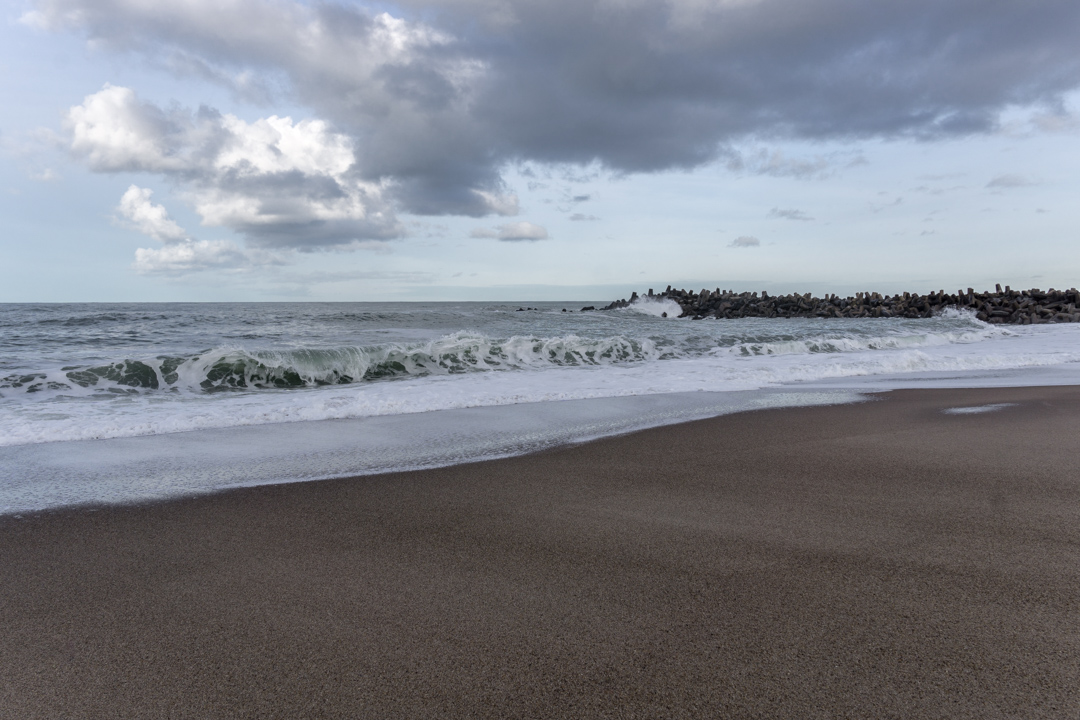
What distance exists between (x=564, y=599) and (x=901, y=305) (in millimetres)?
31812

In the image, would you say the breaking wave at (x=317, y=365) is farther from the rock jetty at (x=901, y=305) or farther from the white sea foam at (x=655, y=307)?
the white sea foam at (x=655, y=307)

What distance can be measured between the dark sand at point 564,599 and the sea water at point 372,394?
103 centimetres

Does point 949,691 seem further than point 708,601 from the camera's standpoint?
No

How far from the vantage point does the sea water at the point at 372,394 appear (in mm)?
4500

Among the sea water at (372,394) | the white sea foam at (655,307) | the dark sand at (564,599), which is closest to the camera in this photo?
the dark sand at (564,599)

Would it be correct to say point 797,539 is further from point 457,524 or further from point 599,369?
point 599,369

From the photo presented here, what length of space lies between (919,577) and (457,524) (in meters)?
1.99

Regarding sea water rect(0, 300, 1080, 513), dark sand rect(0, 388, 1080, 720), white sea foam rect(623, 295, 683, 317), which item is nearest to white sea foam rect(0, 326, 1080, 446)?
sea water rect(0, 300, 1080, 513)

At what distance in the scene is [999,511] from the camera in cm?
311

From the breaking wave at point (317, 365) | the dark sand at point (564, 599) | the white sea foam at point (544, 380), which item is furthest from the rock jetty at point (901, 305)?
the dark sand at point (564, 599)

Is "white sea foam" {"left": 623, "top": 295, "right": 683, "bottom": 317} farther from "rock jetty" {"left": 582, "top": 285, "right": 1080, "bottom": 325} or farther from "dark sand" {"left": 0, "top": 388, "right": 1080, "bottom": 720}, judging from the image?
"dark sand" {"left": 0, "top": 388, "right": 1080, "bottom": 720}

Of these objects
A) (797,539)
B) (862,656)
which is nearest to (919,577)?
(797,539)

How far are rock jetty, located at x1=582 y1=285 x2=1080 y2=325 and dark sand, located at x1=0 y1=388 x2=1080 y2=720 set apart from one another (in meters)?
26.4

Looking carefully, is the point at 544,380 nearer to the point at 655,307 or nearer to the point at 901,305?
the point at 901,305
